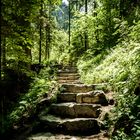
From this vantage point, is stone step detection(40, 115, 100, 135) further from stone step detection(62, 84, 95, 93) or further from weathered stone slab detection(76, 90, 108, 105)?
stone step detection(62, 84, 95, 93)

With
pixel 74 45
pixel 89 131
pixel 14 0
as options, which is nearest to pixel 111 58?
pixel 89 131

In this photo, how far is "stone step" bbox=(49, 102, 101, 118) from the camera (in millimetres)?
9211

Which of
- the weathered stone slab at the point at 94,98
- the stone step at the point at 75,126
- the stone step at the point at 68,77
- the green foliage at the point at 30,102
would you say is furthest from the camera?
the stone step at the point at 68,77

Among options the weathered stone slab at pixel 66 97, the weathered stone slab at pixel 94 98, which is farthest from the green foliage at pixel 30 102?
the weathered stone slab at pixel 94 98

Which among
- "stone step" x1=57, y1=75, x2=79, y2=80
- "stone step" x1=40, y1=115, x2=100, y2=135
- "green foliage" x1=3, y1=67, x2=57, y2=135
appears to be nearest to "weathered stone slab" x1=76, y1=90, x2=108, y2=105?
"green foliage" x1=3, y1=67, x2=57, y2=135

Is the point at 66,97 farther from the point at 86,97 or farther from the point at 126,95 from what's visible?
the point at 126,95

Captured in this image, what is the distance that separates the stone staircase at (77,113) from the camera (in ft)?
27.5

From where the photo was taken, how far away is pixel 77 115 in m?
9.34

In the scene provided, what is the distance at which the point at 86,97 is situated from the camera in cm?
1024

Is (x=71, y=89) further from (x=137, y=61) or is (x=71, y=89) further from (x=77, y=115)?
(x=137, y=61)

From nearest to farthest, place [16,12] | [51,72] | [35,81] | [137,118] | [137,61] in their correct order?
[137,118] → [16,12] → [137,61] → [35,81] → [51,72]

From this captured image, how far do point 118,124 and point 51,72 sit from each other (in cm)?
1007

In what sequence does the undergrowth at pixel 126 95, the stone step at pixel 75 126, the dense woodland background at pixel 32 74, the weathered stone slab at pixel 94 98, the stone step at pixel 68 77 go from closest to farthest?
the undergrowth at pixel 126 95 < the dense woodland background at pixel 32 74 < the stone step at pixel 75 126 < the weathered stone slab at pixel 94 98 < the stone step at pixel 68 77

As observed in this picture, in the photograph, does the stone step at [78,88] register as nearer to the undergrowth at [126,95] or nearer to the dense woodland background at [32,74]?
the dense woodland background at [32,74]
